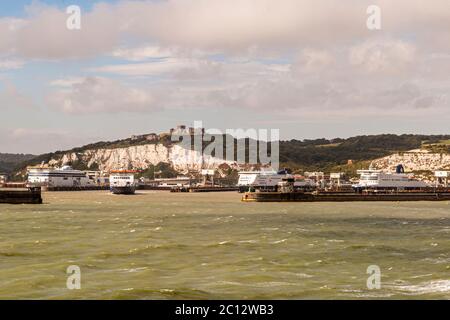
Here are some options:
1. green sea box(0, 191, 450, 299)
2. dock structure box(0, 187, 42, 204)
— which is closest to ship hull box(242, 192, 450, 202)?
dock structure box(0, 187, 42, 204)

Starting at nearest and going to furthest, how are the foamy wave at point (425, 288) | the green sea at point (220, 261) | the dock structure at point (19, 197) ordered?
the green sea at point (220, 261)
the foamy wave at point (425, 288)
the dock structure at point (19, 197)

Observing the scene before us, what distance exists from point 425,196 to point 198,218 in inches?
4089

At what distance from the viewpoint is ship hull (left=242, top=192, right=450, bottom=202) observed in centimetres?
13918

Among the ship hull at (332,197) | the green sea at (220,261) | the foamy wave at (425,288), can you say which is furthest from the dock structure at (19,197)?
the foamy wave at (425,288)

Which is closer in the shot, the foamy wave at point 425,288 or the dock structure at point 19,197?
the foamy wave at point 425,288

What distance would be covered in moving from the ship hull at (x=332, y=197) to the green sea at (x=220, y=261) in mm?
72199

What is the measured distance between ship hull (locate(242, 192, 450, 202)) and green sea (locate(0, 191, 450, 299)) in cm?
7220

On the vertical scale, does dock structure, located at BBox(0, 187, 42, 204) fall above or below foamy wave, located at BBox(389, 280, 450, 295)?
above

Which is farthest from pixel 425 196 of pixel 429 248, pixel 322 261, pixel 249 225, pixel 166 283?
pixel 166 283

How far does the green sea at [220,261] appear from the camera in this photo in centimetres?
3005

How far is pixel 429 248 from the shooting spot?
48562 millimetres

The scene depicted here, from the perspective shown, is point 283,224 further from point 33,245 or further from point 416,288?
point 416,288

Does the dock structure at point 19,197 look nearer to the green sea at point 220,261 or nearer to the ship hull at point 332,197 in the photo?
the ship hull at point 332,197

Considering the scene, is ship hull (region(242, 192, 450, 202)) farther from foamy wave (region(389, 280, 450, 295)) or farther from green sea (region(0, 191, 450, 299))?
foamy wave (region(389, 280, 450, 295))
